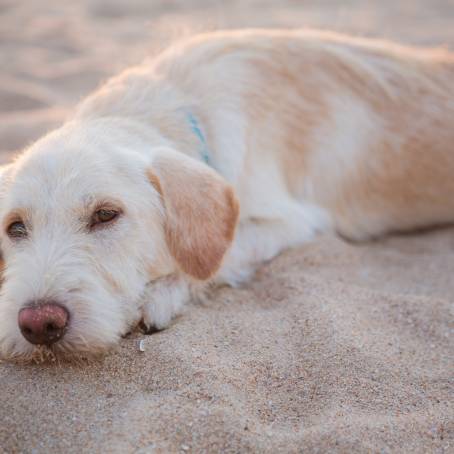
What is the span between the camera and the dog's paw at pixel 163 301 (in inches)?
95.8

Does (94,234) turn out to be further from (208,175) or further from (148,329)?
(208,175)

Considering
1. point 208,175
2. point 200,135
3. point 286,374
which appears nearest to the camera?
point 286,374

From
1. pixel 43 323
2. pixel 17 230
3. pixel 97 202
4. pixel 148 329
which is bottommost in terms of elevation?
pixel 148 329

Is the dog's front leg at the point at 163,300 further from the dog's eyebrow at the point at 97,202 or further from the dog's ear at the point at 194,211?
the dog's eyebrow at the point at 97,202

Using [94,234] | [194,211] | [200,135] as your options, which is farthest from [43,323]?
[200,135]

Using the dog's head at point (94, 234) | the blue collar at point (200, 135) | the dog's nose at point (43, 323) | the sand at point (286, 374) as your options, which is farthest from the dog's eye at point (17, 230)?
the blue collar at point (200, 135)

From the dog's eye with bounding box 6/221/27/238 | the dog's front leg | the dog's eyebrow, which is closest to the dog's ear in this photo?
the dog's front leg

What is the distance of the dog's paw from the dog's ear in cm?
12

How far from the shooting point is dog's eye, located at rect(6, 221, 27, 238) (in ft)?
7.58

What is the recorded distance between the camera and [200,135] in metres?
2.98

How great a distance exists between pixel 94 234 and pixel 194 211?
437mm

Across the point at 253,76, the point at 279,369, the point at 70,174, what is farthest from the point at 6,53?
the point at 279,369

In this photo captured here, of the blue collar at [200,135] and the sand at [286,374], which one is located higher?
the blue collar at [200,135]

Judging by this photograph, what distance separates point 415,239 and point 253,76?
56.2 inches
